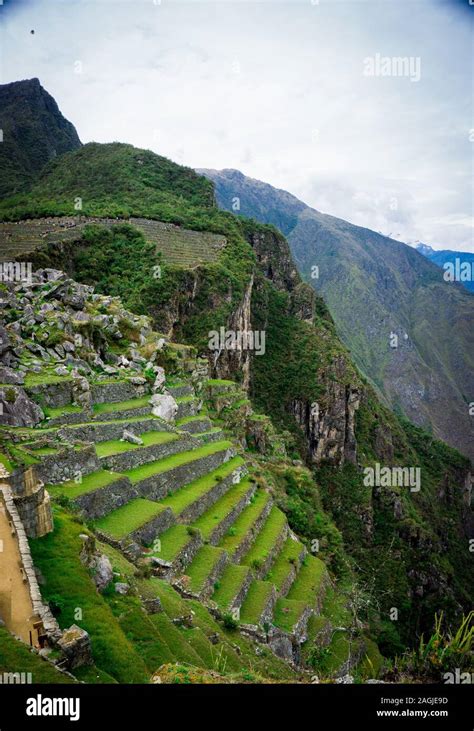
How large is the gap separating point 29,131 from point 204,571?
4611 inches

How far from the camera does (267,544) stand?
1895 cm

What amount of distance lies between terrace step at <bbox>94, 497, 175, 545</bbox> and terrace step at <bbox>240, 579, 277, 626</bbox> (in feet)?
10.7

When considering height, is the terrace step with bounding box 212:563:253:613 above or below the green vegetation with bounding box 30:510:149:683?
below

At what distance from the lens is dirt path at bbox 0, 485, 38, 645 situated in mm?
6910

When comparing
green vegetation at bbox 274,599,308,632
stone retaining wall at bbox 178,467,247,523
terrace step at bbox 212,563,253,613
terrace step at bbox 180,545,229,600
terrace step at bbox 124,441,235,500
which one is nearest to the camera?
terrace step at bbox 180,545,229,600

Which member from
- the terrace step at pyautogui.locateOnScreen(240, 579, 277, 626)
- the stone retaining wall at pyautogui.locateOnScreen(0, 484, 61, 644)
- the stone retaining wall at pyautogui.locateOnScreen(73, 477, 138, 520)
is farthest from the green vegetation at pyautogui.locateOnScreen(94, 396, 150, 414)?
the stone retaining wall at pyautogui.locateOnScreen(0, 484, 61, 644)

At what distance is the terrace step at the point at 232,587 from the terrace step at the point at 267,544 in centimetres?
141

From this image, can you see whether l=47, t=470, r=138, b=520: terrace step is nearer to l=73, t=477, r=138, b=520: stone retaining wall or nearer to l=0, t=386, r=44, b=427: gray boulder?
l=73, t=477, r=138, b=520: stone retaining wall

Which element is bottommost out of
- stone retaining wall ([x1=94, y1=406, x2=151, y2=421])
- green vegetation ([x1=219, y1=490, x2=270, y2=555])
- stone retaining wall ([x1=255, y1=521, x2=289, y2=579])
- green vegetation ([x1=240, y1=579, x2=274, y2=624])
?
stone retaining wall ([x1=255, y1=521, x2=289, y2=579])

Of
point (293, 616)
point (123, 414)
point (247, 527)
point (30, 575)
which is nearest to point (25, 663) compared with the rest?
point (30, 575)

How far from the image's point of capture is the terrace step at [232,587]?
537 inches

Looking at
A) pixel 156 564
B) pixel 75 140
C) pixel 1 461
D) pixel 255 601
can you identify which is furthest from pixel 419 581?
pixel 75 140

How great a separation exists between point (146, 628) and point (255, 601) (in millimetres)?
6906

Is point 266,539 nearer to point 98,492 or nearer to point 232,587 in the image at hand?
point 232,587
